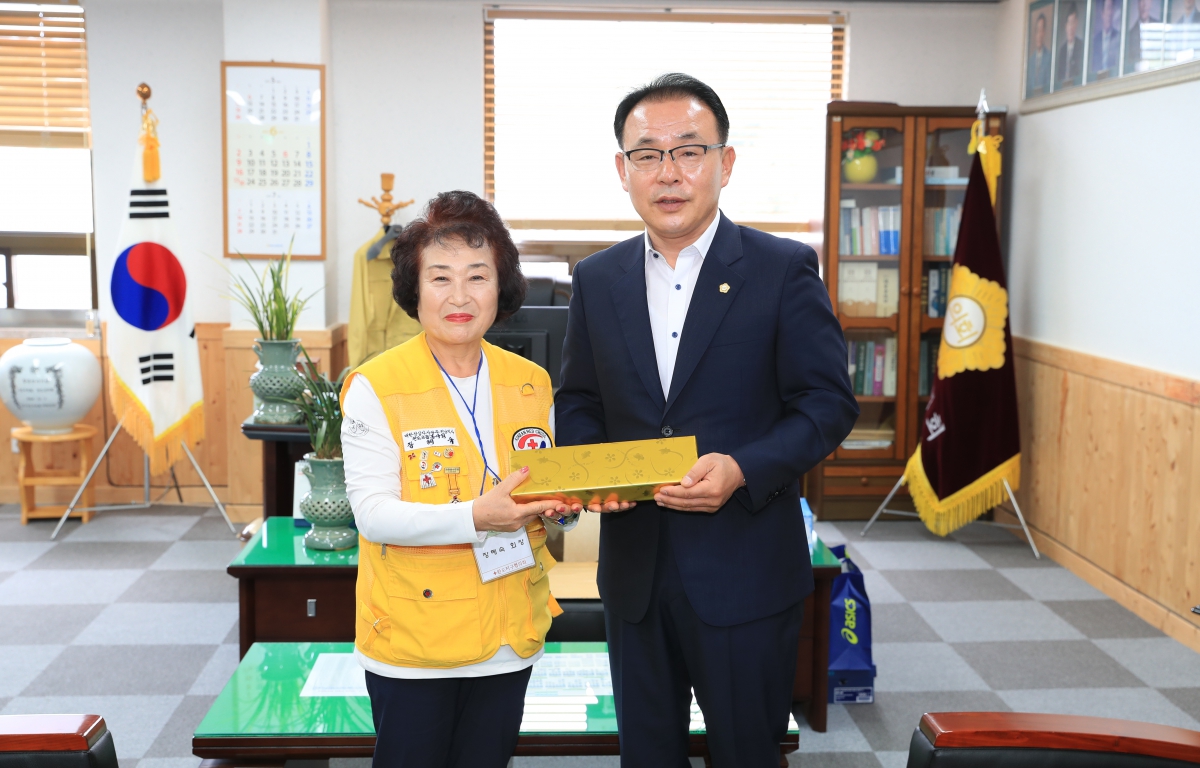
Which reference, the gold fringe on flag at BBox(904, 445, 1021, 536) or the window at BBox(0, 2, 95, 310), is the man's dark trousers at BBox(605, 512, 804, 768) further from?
the window at BBox(0, 2, 95, 310)

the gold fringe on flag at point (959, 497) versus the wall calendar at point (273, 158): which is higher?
the wall calendar at point (273, 158)

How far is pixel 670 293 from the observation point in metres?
1.64

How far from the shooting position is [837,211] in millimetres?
Answer: 4992

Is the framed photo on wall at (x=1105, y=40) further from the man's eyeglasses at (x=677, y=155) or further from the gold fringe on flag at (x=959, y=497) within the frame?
the man's eyeglasses at (x=677, y=155)

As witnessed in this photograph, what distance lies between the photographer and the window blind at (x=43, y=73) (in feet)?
16.4

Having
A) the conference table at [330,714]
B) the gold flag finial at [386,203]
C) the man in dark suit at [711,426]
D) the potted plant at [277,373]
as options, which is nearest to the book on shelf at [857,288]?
the gold flag finial at [386,203]

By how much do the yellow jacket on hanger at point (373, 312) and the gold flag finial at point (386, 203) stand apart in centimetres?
8

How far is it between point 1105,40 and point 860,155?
1210 mm

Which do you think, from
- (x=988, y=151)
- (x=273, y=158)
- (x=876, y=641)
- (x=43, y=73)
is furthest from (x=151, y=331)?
(x=988, y=151)

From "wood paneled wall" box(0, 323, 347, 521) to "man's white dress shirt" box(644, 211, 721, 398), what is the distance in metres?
3.58

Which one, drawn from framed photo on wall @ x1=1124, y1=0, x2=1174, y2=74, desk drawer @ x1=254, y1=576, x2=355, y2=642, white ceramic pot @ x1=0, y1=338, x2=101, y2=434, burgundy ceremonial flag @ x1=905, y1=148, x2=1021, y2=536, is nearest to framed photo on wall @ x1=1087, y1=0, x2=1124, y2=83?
framed photo on wall @ x1=1124, y1=0, x2=1174, y2=74

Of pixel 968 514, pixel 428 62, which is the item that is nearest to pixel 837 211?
pixel 968 514

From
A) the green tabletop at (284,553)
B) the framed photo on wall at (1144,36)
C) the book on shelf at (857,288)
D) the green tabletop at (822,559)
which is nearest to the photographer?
the green tabletop at (284,553)

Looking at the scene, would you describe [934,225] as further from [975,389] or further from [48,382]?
[48,382]
